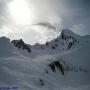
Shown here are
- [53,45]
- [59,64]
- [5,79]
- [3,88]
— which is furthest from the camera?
[53,45]

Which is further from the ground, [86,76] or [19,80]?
[86,76]

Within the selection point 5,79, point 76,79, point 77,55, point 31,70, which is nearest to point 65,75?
point 76,79

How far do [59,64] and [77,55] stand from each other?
22981 mm

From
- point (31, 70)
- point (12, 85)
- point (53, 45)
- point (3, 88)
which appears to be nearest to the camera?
point (3, 88)

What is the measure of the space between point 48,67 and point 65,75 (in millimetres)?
8872

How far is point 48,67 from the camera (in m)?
68.6

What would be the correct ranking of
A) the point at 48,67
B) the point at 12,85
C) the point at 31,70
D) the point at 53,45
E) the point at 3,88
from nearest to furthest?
the point at 3,88 → the point at 12,85 → the point at 31,70 → the point at 48,67 → the point at 53,45

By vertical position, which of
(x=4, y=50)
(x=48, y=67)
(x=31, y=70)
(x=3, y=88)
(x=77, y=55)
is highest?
(x=77, y=55)

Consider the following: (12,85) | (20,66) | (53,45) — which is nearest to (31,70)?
(20,66)

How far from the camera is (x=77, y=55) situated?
9462cm

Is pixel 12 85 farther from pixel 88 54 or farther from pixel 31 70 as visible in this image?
pixel 88 54

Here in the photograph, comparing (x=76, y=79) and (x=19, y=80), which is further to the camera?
(x=76, y=79)

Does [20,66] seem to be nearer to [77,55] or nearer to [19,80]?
[19,80]

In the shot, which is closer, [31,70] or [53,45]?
[31,70]
